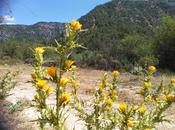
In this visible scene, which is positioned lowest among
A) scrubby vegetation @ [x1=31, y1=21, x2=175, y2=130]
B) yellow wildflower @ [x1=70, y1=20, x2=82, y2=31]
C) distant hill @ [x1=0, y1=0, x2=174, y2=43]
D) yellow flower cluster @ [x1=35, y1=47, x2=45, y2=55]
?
scrubby vegetation @ [x1=31, y1=21, x2=175, y2=130]

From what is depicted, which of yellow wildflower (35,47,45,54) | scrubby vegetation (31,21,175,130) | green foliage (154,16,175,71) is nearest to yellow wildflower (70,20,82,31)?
scrubby vegetation (31,21,175,130)

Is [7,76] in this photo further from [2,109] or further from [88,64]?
[88,64]

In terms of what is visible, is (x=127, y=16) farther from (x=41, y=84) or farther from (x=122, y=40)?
(x=41, y=84)

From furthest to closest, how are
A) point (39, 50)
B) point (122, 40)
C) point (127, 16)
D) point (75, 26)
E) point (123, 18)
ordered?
point (127, 16)
point (123, 18)
point (122, 40)
point (39, 50)
point (75, 26)

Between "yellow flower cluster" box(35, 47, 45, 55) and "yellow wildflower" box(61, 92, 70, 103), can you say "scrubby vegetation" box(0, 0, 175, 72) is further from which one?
"yellow wildflower" box(61, 92, 70, 103)

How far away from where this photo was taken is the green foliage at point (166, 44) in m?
26.5

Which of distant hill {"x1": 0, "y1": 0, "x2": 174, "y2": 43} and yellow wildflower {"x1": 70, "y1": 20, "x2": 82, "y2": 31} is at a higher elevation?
distant hill {"x1": 0, "y1": 0, "x2": 174, "y2": 43}

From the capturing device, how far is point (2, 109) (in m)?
8.40

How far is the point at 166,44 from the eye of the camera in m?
27.6

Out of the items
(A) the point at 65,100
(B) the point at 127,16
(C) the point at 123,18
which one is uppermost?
(B) the point at 127,16

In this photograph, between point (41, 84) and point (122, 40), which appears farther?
point (122, 40)

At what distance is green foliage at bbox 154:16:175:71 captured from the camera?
86.9 ft

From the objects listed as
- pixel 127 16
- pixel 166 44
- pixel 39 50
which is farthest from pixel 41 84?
pixel 127 16

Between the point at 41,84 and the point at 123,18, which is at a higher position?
the point at 123,18
